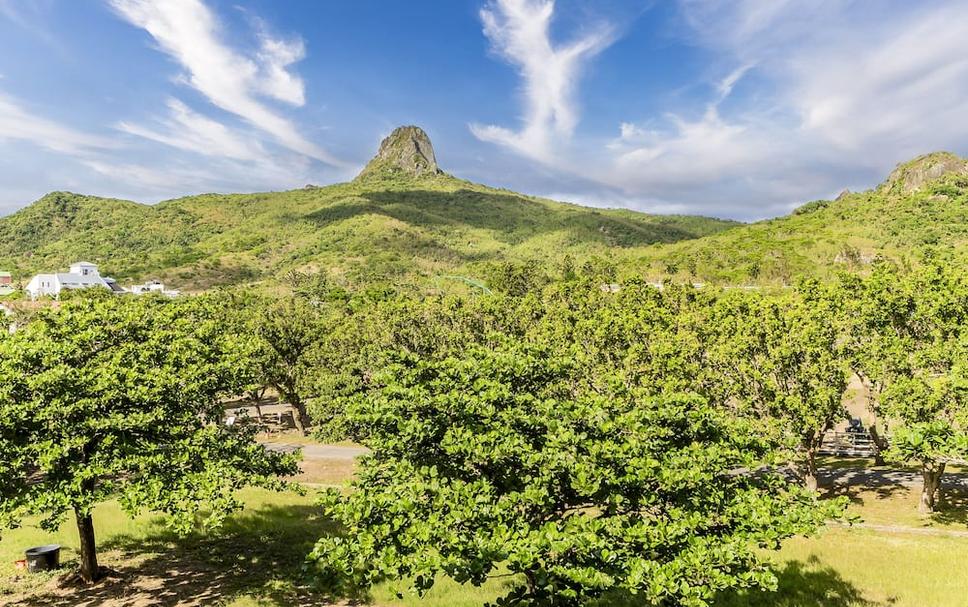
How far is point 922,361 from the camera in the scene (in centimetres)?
2436

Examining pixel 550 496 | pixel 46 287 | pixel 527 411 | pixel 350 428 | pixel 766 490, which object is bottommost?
pixel 350 428

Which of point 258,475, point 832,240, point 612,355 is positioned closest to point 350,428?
point 612,355

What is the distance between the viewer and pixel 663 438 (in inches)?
460

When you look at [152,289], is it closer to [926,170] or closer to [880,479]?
[880,479]

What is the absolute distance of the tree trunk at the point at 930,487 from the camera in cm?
2252

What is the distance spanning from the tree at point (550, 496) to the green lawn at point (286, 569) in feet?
11.8

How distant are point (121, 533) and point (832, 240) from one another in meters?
129

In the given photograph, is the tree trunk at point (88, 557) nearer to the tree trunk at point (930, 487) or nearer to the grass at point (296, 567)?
the grass at point (296, 567)

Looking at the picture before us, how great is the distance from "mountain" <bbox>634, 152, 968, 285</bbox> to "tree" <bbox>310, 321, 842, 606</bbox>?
82592 mm

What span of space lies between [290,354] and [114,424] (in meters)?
39.2

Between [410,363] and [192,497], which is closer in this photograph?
[192,497]

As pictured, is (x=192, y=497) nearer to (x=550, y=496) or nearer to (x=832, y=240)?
(x=550, y=496)

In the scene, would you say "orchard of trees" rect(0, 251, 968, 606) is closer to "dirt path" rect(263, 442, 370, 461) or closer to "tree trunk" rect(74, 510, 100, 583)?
"tree trunk" rect(74, 510, 100, 583)

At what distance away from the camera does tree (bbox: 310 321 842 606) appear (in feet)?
29.7
